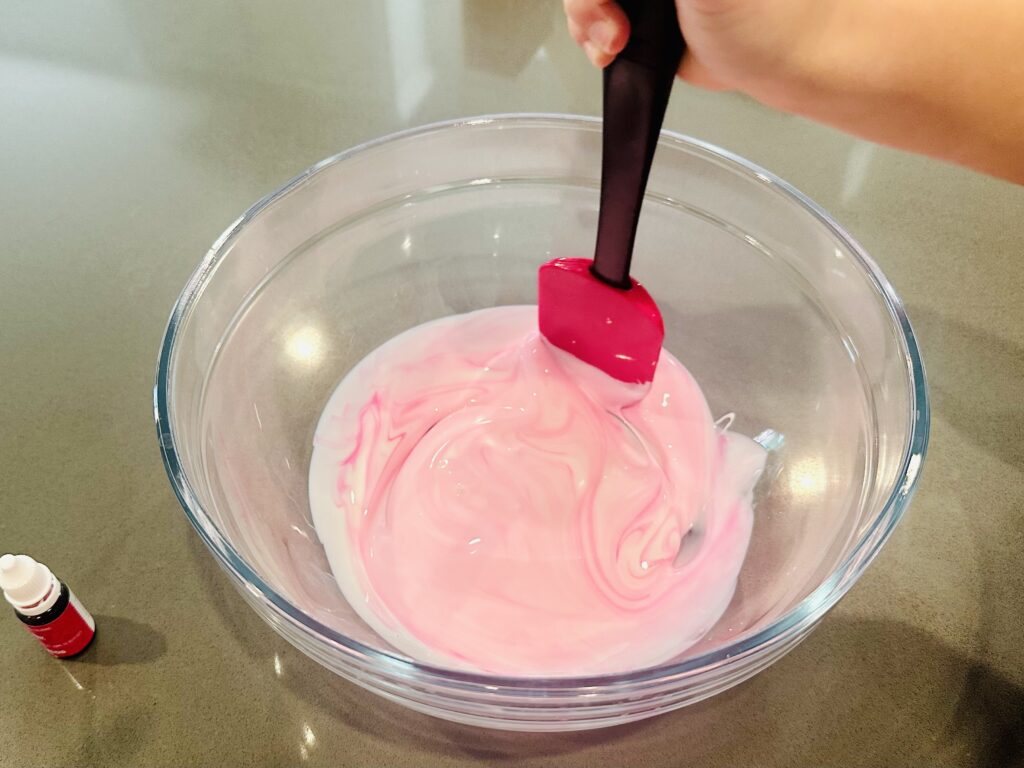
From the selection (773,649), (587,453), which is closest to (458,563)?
(587,453)

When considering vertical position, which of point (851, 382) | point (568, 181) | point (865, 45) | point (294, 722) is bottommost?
point (294, 722)

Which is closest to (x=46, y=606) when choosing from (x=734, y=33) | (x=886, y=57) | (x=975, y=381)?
(x=734, y=33)

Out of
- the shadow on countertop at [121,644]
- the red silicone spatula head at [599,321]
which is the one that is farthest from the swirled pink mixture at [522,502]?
the shadow on countertop at [121,644]

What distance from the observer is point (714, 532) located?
96cm

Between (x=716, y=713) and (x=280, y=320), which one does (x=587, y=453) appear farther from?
(x=280, y=320)

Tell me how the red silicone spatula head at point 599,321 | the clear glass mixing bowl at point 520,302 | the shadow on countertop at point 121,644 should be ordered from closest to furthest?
the clear glass mixing bowl at point 520,302, the shadow on countertop at point 121,644, the red silicone spatula head at point 599,321

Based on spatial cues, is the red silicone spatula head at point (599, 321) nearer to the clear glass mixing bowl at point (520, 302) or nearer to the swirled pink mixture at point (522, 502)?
the swirled pink mixture at point (522, 502)

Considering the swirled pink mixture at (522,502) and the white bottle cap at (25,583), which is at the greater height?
the white bottle cap at (25,583)

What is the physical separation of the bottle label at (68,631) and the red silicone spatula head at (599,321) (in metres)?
0.62

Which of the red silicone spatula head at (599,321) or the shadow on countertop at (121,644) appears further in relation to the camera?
the red silicone spatula head at (599,321)

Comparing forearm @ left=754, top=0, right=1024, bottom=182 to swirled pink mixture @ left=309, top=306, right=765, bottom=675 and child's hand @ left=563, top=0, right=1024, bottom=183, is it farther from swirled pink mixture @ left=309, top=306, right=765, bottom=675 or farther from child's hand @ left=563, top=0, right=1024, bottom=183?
Result: swirled pink mixture @ left=309, top=306, right=765, bottom=675

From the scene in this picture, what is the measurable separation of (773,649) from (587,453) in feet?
1.27

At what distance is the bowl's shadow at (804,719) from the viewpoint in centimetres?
80

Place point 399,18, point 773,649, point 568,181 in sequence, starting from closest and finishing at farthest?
point 773,649, point 568,181, point 399,18
